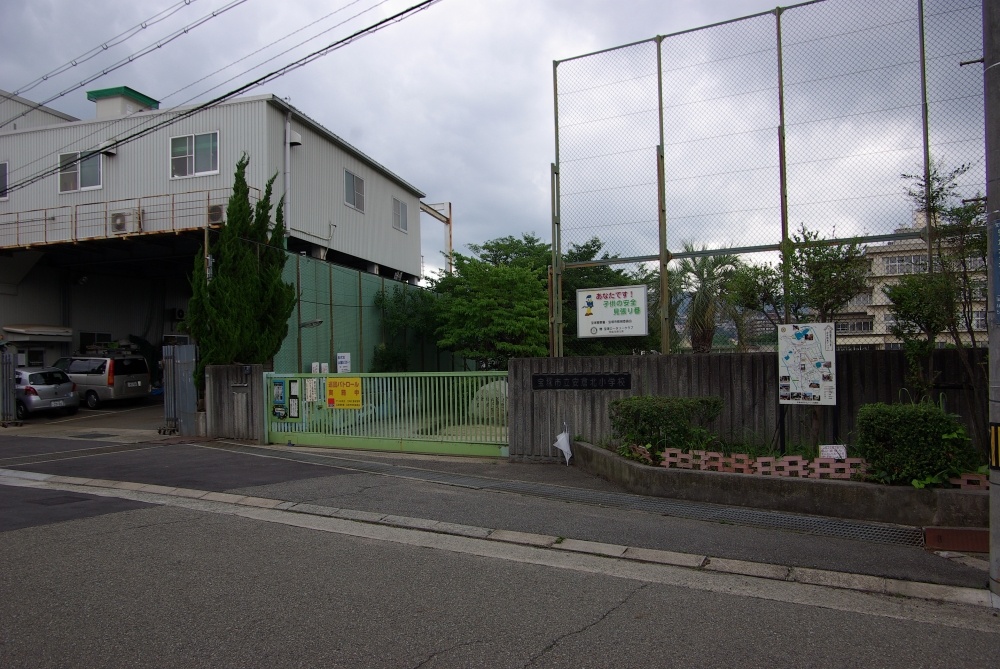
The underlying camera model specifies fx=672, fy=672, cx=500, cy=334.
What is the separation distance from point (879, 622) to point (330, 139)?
884 inches

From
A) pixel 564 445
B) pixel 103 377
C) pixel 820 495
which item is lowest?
pixel 820 495

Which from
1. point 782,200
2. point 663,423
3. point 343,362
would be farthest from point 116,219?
point 782,200

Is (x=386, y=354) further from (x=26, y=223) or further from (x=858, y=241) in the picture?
(x=858, y=241)

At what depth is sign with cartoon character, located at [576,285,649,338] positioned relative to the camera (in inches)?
431

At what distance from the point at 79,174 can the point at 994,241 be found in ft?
84.6

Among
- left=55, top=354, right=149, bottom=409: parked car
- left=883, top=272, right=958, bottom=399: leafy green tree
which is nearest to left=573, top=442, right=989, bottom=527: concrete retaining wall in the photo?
left=883, top=272, right=958, bottom=399: leafy green tree

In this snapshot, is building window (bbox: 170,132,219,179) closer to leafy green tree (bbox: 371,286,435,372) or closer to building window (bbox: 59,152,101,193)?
building window (bbox: 59,152,101,193)

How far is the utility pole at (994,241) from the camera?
17.5 ft

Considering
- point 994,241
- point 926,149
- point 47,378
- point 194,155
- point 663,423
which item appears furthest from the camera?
point 194,155

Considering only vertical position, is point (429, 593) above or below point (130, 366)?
below

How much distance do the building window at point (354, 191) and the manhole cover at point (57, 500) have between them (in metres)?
17.0

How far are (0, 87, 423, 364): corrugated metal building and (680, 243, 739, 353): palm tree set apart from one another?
44.9ft

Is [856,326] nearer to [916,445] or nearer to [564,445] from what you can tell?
[916,445]

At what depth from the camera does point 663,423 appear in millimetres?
9016
